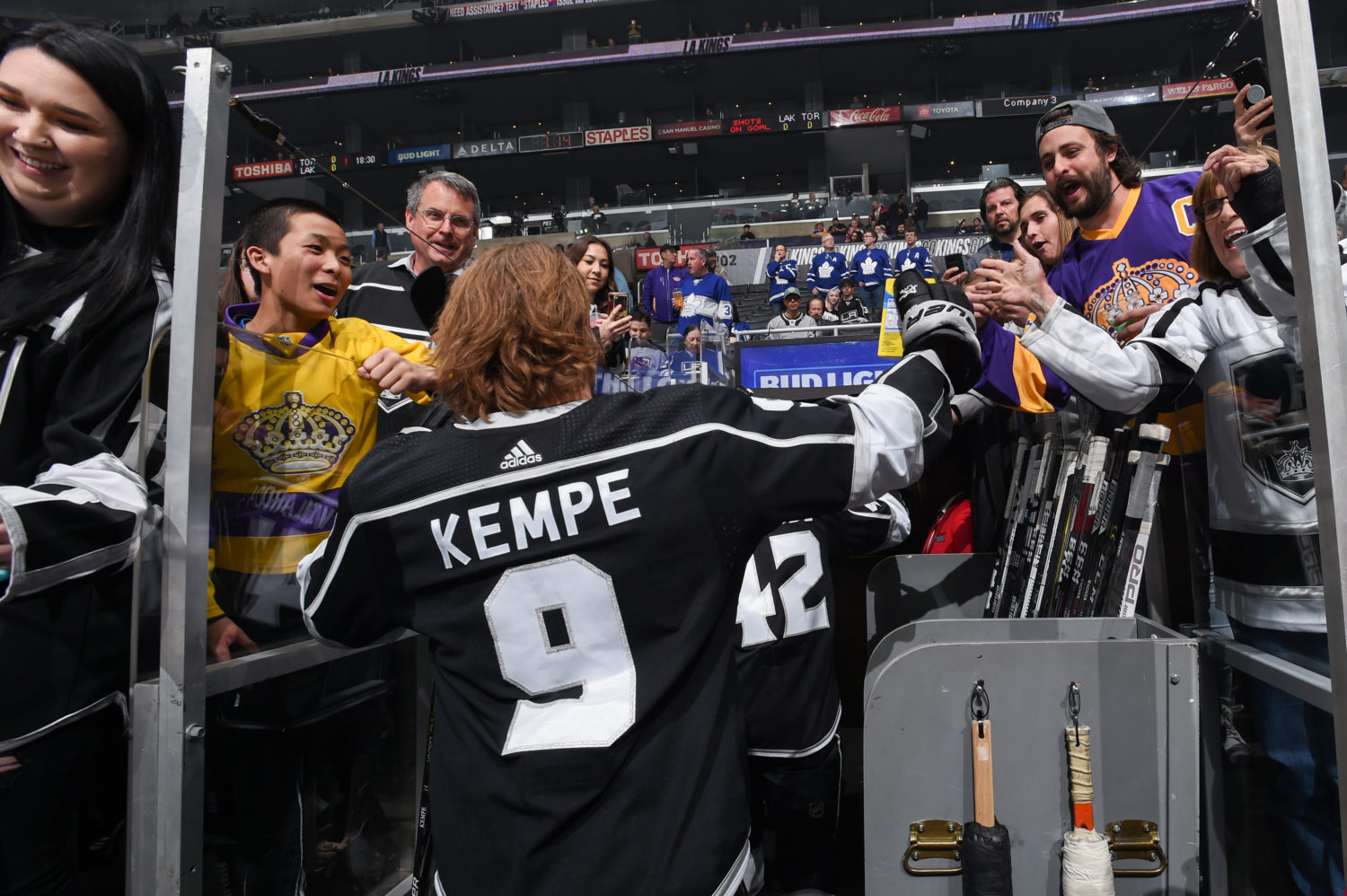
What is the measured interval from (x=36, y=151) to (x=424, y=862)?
136cm

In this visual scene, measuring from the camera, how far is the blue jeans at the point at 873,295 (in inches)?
487

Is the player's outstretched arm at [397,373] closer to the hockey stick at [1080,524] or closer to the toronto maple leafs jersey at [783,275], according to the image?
the hockey stick at [1080,524]

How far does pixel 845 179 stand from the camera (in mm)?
23188

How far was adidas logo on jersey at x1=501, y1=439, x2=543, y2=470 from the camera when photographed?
1.22 m

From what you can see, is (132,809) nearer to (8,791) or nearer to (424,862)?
(8,791)

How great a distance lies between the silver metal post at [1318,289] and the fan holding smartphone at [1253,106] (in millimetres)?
475

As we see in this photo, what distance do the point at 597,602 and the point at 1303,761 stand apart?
1.39 m

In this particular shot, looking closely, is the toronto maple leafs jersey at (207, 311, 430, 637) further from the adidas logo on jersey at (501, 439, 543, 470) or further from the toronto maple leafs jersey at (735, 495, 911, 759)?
the toronto maple leafs jersey at (735, 495, 911, 759)

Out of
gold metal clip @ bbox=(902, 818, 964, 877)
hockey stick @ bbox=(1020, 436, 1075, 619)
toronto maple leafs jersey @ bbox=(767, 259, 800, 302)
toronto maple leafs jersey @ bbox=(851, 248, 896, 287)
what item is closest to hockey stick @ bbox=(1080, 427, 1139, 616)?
hockey stick @ bbox=(1020, 436, 1075, 619)

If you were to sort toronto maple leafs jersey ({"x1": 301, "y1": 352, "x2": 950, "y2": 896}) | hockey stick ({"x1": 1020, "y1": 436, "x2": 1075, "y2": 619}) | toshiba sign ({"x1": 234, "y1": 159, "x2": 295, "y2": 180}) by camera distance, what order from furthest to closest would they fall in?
1. toshiba sign ({"x1": 234, "y1": 159, "x2": 295, "y2": 180})
2. hockey stick ({"x1": 1020, "y1": 436, "x2": 1075, "y2": 619})
3. toronto maple leafs jersey ({"x1": 301, "y1": 352, "x2": 950, "y2": 896})

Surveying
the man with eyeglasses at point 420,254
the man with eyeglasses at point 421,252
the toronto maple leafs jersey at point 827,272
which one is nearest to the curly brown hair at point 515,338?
the man with eyeglasses at point 420,254

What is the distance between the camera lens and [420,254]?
2918 mm

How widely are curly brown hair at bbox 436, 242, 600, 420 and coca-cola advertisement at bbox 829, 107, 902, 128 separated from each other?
2264 centimetres

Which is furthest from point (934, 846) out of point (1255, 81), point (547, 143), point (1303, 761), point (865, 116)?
point (547, 143)
